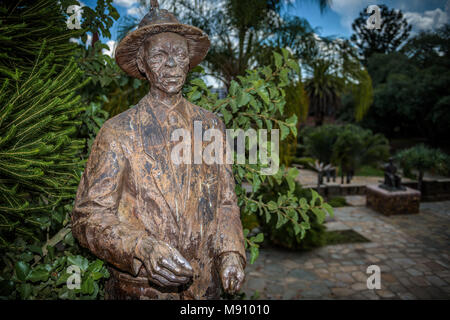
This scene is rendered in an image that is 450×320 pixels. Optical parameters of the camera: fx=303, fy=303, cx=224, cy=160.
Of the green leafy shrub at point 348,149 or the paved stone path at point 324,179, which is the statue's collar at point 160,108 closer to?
the paved stone path at point 324,179

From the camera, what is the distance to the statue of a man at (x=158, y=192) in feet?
4.42

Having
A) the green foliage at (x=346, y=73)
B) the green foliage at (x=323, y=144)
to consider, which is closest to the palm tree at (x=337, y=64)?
the green foliage at (x=346, y=73)

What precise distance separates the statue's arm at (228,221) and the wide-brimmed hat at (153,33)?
1.54 ft

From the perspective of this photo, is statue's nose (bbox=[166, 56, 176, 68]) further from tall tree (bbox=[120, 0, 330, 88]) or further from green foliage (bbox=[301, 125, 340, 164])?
green foliage (bbox=[301, 125, 340, 164])

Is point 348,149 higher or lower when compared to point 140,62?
lower

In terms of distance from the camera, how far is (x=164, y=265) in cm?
117

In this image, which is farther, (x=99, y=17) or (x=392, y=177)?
(x=392, y=177)

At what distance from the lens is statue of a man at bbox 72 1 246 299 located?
135 cm

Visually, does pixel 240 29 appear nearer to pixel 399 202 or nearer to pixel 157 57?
pixel 157 57

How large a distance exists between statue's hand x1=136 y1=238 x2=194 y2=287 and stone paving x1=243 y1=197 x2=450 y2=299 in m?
3.69

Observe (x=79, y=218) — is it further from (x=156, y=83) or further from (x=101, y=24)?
(x=101, y=24)

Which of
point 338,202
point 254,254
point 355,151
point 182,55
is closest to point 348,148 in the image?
point 355,151

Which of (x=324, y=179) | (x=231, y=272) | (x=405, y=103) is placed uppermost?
(x=405, y=103)

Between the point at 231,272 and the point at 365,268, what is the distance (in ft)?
15.8
